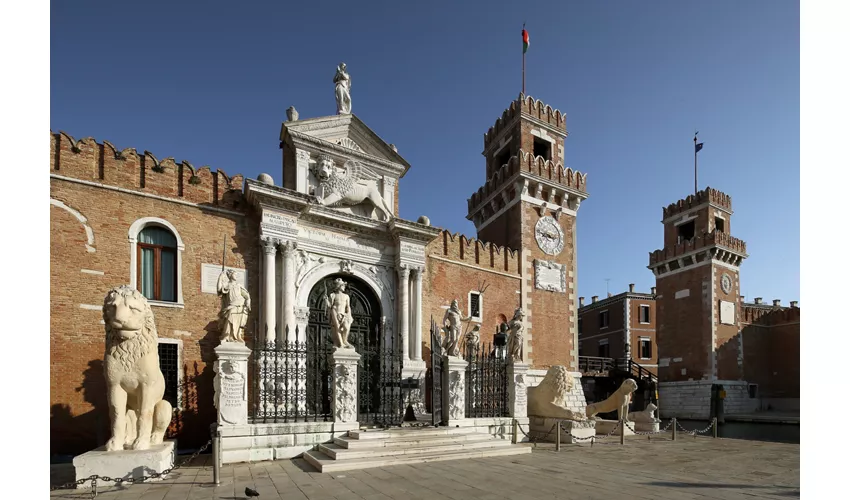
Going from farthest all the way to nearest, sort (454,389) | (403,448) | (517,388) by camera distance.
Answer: (517,388) < (454,389) < (403,448)

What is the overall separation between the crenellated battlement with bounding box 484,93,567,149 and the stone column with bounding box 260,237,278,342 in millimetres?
11808

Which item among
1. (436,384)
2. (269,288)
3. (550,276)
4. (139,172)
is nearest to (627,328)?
(550,276)

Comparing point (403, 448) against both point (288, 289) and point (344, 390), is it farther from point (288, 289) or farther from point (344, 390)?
point (288, 289)

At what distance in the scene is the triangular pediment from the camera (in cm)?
1469

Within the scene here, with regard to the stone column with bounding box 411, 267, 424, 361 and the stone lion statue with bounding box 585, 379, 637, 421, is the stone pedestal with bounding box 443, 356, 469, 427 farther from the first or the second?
the stone lion statue with bounding box 585, 379, 637, 421

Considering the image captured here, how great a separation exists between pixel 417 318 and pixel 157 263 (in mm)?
7116

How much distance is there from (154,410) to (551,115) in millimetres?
18145

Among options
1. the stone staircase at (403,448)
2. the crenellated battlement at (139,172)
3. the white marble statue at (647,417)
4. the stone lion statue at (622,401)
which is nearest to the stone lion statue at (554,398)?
the stone lion statue at (622,401)

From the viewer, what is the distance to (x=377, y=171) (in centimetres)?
1600

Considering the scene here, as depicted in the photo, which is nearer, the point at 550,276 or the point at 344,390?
the point at 344,390

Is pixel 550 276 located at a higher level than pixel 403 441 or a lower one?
higher

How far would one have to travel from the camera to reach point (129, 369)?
25.9ft

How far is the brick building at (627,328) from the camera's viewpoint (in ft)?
132

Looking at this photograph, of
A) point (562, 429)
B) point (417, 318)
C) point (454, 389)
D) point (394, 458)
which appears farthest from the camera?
point (417, 318)
